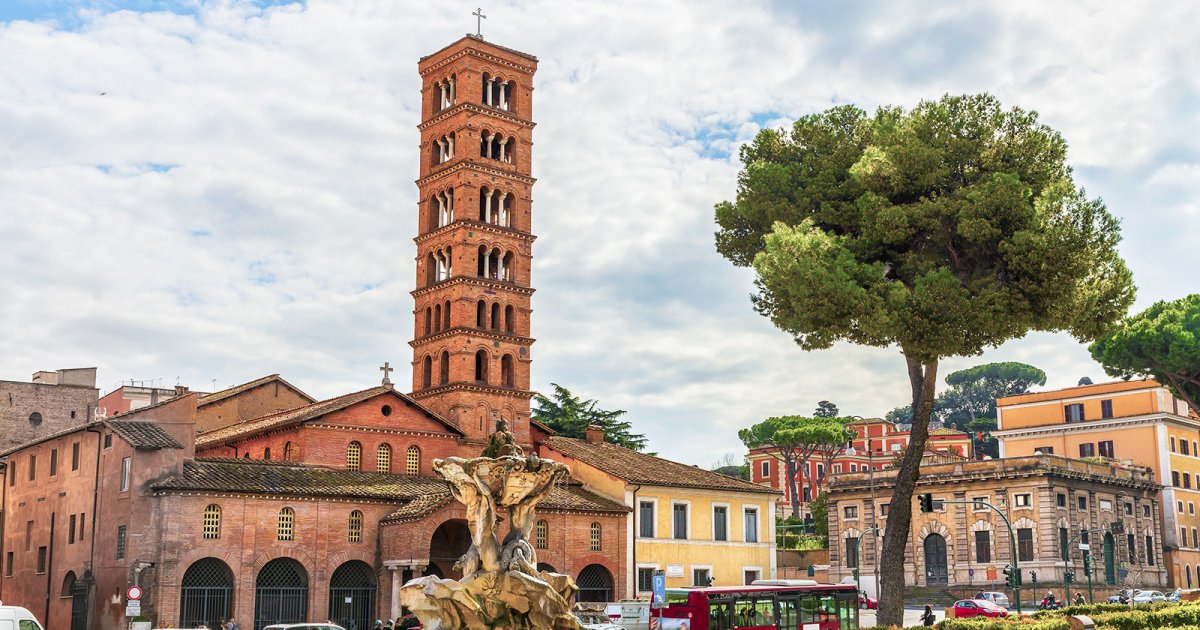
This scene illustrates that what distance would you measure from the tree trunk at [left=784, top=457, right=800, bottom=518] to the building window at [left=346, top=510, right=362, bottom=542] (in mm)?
55685

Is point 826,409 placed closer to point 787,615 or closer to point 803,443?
point 803,443

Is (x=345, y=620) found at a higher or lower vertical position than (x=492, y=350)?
lower

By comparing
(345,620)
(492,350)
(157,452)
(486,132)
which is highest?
(486,132)

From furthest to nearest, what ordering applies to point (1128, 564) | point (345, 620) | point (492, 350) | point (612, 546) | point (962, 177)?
1. point (1128, 564)
2. point (492, 350)
3. point (612, 546)
4. point (345, 620)
5. point (962, 177)

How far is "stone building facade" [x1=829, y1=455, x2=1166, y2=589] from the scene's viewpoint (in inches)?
2576

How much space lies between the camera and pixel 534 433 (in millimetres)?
57875

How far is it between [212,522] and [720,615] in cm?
1740

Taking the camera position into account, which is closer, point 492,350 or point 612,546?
point 612,546

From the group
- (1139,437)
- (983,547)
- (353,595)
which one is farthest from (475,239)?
(1139,437)

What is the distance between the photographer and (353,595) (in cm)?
4434

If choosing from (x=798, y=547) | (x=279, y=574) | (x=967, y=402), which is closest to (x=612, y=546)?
(x=279, y=574)

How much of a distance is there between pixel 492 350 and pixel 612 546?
10.3 meters

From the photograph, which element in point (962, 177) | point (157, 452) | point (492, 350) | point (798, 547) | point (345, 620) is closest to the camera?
point (962, 177)

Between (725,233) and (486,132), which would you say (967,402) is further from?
(725,233)
